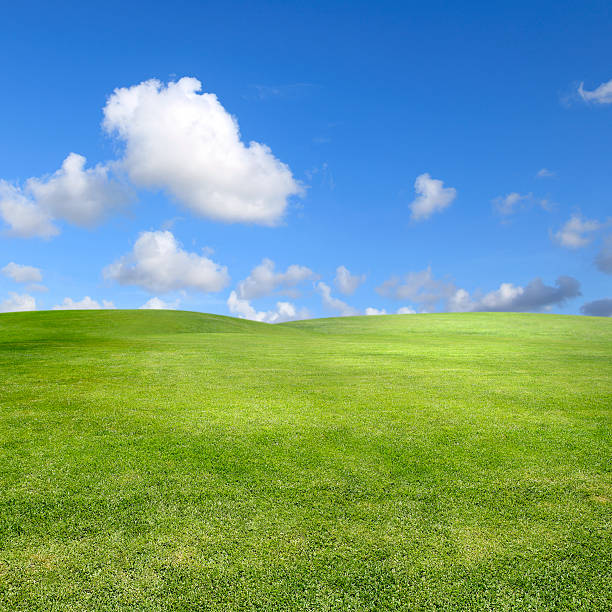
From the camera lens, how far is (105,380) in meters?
11.4

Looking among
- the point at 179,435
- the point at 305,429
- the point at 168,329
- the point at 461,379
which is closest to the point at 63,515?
A: the point at 179,435

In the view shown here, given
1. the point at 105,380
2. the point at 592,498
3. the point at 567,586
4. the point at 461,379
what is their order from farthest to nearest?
the point at 461,379
the point at 105,380
the point at 592,498
the point at 567,586

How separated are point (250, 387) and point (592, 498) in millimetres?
7208

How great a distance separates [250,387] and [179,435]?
3.73 m

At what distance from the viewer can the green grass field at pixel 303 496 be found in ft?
12.1

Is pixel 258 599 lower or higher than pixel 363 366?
lower

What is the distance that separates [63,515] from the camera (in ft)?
15.4

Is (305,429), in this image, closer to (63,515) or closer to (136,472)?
(136,472)

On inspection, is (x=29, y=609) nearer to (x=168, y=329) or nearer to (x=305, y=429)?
(x=305, y=429)

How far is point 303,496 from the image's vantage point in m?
Result: 5.06

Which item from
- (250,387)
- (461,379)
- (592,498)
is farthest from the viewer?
(461,379)

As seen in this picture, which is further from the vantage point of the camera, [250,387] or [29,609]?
[250,387]

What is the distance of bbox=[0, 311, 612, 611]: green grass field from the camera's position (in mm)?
3684

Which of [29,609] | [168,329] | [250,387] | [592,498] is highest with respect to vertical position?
[168,329]
